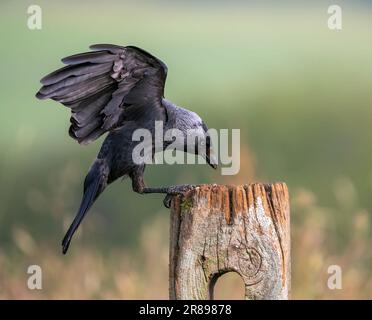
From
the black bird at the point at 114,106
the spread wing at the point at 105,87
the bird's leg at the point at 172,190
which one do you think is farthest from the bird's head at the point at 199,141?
the bird's leg at the point at 172,190

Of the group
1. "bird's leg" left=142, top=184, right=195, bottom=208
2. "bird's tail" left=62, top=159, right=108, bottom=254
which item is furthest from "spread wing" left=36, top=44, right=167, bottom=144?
"bird's leg" left=142, top=184, right=195, bottom=208

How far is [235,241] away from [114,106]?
1.89m

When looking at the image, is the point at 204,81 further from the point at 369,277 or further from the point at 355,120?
the point at 369,277

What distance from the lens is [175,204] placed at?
547 centimetres

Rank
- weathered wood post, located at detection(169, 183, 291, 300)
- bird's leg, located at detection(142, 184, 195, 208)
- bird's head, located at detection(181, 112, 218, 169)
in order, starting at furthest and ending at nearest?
bird's head, located at detection(181, 112, 218, 169)
bird's leg, located at detection(142, 184, 195, 208)
weathered wood post, located at detection(169, 183, 291, 300)

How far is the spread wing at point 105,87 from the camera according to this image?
6.25 m

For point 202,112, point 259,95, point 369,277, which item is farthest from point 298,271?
point 259,95

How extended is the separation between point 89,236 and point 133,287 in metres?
1.30

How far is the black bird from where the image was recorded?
6.29 meters

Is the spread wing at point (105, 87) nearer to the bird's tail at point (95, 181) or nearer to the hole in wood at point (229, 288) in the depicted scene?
the bird's tail at point (95, 181)

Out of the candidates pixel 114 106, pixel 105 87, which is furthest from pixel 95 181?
pixel 105 87

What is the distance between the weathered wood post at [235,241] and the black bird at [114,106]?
2.60 feet

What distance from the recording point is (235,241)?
525 cm

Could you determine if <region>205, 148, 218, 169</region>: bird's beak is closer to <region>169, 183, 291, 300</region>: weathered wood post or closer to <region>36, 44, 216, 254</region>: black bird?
<region>36, 44, 216, 254</region>: black bird
